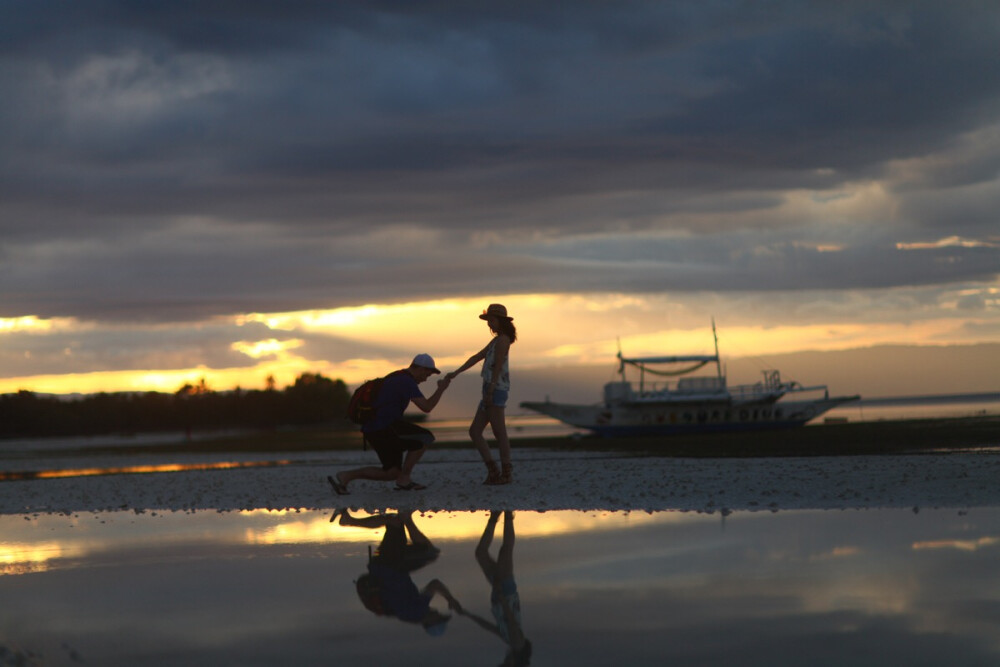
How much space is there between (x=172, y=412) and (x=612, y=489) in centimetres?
13051

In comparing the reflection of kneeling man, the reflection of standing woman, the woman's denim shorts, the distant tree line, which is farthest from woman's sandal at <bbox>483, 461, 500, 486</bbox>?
the distant tree line

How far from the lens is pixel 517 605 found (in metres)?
6.05

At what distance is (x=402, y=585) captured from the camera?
685cm

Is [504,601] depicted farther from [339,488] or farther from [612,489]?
[339,488]

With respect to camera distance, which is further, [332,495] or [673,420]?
[673,420]

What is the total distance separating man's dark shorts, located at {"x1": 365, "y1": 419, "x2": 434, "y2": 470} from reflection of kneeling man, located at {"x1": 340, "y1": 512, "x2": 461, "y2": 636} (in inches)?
146

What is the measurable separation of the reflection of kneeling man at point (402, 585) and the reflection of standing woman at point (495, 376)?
169 inches

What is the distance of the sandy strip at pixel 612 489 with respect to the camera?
37.7 ft

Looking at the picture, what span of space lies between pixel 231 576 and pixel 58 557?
224 cm

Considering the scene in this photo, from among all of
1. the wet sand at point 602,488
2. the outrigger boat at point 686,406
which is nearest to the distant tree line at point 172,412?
the outrigger boat at point 686,406

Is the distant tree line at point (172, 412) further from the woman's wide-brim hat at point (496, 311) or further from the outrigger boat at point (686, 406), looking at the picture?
the woman's wide-brim hat at point (496, 311)

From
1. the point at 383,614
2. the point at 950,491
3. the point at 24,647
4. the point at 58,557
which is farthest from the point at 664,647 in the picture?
the point at 950,491

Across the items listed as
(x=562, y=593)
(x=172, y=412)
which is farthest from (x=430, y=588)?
Result: (x=172, y=412)

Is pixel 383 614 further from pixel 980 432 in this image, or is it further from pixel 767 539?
pixel 980 432
